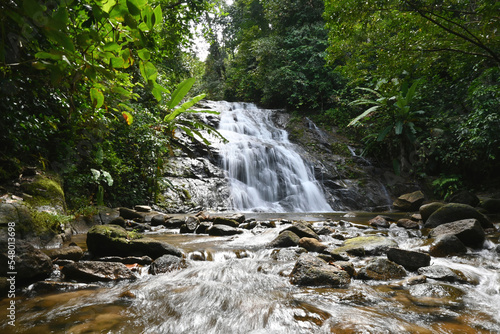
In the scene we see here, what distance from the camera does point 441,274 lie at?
2.90 metres

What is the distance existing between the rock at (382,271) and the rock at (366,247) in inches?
27.8

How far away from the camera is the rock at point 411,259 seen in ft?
10.5

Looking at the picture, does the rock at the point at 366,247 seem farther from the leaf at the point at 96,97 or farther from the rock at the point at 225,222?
the leaf at the point at 96,97

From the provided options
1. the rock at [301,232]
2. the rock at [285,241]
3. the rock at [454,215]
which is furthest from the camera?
the rock at [454,215]

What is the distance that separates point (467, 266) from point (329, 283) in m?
2.06

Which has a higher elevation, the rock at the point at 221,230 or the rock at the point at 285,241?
the rock at the point at 221,230

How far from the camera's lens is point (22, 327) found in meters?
1.75

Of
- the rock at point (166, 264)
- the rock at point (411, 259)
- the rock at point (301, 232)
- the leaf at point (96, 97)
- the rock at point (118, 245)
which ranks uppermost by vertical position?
the leaf at point (96, 97)

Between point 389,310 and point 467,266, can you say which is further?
point 467,266

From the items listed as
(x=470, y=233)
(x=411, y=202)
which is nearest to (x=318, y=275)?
(x=470, y=233)

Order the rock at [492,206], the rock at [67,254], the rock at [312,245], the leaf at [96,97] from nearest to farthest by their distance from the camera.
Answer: the leaf at [96,97] → the rock at [67,254] → the rock at [312,245] → the rock at [492,206]

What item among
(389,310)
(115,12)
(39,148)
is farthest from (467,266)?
(39,148)

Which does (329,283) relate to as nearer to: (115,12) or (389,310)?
(389,310)

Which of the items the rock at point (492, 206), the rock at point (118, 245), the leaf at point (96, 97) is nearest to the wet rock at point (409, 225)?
the rock at point (492, 206)
